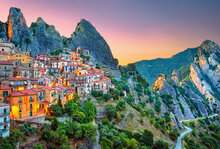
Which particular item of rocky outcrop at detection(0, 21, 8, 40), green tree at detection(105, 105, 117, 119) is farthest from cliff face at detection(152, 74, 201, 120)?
rocky outcrop at detection(0, 21, 8, 40)

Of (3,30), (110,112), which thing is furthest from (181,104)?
(3,30)

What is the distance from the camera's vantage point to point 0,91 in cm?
2633

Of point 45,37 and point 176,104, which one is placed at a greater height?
point 45,37

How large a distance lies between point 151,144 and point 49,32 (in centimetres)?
9702

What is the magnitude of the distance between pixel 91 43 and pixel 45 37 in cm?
4001

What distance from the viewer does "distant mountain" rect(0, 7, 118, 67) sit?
244ft

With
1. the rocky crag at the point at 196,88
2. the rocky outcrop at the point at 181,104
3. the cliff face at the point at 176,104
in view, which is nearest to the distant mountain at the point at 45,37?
the cliff face at the point at 176,104

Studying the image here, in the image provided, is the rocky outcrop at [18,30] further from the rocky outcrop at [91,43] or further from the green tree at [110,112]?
the green tree at [110,112]

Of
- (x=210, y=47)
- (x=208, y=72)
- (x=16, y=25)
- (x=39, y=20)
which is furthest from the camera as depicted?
(x=210, y=47)

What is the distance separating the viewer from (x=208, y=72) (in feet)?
527

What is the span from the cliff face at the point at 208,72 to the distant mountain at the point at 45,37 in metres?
110

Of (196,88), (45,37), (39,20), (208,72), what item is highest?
(39,20)

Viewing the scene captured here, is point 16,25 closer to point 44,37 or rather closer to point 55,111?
point 44,37

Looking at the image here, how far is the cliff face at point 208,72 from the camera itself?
5832 inches
